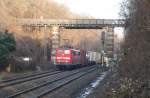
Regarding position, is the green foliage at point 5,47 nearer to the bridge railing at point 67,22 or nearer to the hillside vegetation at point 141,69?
the hillside vegetation at point 141,69

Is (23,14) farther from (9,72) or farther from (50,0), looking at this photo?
(9,72)

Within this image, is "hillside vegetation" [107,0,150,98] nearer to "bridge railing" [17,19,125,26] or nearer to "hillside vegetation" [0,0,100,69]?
"hillside vegetation" [0,0,100,69]

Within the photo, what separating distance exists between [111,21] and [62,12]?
5611 cm

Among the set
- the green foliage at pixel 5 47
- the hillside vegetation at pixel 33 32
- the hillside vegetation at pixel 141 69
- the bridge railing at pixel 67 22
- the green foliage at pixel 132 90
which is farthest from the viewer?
the bridge railing at pixel 67 22

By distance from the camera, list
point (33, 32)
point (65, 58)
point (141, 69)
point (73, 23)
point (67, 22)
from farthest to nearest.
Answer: point (67, 22) → point (73, 23) → point (33, 32) → point (65, 58) → point (141, 69)

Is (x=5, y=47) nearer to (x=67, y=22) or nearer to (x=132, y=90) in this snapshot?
(x=132, y=90)

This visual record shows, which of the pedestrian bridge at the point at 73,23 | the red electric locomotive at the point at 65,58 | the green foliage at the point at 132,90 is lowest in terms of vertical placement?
the green foliage at the point at 132,90

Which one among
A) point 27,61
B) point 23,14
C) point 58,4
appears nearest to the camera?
point 27,61

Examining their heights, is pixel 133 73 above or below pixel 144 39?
below

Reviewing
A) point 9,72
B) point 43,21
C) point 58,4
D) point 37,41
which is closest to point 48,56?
point 37,41

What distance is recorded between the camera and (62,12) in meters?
143

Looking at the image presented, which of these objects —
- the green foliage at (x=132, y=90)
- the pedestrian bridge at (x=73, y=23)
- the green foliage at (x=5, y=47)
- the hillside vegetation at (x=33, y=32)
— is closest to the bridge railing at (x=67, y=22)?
the pedestrian bridge at (x=73, y=23)

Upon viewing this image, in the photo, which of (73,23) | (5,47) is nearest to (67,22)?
(73,23)

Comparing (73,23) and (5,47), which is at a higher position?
(73,23)
